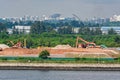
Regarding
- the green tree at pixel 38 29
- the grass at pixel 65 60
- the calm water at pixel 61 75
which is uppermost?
the green tree at pixel 38 29

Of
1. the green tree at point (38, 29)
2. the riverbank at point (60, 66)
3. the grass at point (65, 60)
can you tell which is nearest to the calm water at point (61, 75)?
the riverbank at point (60, 66)

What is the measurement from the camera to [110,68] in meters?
44.8

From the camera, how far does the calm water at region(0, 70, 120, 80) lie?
123ft

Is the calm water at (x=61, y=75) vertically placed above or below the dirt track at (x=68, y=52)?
below

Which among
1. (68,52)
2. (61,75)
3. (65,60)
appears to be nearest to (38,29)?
(68,52)

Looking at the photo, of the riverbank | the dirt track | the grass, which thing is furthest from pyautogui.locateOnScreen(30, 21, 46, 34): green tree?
the riverbank

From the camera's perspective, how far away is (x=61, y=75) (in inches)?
1567

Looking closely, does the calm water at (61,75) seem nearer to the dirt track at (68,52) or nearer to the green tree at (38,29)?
the dirt track at (68,52)

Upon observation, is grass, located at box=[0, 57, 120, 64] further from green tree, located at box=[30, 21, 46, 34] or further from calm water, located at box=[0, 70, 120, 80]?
green tree, located at box=[30, 21, 46, 34]

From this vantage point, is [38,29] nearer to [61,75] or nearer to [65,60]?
[65,60]

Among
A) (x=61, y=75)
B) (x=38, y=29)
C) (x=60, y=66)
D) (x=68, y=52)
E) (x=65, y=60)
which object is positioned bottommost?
(x=61, y=75)

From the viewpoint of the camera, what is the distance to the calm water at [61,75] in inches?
1473

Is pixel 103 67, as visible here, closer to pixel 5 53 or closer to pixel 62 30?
pixel 5 53

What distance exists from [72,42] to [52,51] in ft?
50.5
